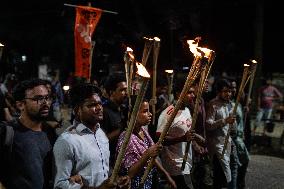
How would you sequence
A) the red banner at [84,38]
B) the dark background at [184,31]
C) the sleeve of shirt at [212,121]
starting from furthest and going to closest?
the dark background at [184,31] → the red banner at [84,38] → the sleeve of shirt at [212,121]

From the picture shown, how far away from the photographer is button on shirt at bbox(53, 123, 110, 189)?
3131 millimetres

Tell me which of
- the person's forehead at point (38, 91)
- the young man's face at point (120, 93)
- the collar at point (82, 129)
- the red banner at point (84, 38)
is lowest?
the collar at point (82, 129)

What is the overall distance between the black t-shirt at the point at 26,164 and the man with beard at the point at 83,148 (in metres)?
0.20

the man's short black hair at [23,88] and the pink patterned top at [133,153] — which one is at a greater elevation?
the man's short black hair at [23,88]

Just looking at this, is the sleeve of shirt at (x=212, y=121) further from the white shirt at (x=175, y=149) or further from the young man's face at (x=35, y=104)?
the young man's face at (x=35, y=104)

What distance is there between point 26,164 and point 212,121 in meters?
3.96

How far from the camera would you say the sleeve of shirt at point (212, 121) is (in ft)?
21.4

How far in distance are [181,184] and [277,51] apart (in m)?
17.6

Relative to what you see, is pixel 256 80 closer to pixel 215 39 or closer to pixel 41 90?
pixel 215 39

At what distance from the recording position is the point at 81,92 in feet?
11.6

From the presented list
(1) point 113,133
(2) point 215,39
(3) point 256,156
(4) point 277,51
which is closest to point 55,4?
(2) point 215,39

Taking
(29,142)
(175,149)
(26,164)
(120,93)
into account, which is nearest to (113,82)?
(120,93)

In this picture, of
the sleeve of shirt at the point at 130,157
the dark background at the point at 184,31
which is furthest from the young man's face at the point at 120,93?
the dark background at the point at 184,31

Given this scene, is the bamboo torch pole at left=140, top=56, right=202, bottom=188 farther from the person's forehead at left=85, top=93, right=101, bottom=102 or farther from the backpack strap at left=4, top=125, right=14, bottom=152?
the backpack strap at left=4, top=125, right=14, bottom=152
